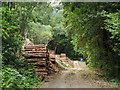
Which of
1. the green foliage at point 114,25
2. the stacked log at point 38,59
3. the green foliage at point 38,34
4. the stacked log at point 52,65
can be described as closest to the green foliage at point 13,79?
the stacked log at point 38,59

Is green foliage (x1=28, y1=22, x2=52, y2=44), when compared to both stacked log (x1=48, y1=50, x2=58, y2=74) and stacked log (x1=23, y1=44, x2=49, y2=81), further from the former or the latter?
stacked log (x1=23, y1=44, x2=49, y2=81)

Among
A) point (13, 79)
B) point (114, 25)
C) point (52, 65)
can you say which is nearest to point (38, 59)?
point (13, 79)

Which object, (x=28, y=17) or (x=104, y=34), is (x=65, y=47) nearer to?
(x=28, y=17)

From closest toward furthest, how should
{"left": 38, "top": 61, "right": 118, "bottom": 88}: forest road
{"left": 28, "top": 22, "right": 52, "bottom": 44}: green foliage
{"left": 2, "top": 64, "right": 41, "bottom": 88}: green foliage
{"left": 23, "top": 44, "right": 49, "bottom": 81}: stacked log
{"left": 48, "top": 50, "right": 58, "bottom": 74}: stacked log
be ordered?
{"left": 2, "top": 64, "right": 41, "bottom": 88}: green foliage
{"left": 38, "top": 61, "right": 118, "bottom": 88}: forest road
{"left": 23, "top": 44, "right": 49, "bottom": 81}: stacked log
{"left": 48, "top": 50, "right": 58, "bottom": 74}: stacked log
{"left": 28, "top": 22, "right": 52, "bottom": 44}: green foliage

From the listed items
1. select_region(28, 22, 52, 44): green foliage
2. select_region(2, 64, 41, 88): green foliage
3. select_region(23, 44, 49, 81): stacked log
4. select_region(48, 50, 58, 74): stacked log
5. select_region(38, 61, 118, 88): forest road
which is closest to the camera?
select_region(2, 64, 41, 88): green foliage

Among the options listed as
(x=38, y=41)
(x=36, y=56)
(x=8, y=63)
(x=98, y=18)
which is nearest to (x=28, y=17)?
(x=36, y=56)

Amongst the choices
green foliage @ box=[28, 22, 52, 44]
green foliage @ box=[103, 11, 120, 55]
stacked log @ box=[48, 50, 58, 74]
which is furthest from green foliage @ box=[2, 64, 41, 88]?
green foliage @ box=[28, 22, 52, 44]

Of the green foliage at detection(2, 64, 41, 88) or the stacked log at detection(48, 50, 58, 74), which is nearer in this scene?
the green foliage at detection(2, 64, 41, 88)

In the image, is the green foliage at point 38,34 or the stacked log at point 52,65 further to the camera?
the green foliage at point 38,34

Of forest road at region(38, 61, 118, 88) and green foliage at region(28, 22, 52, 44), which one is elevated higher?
green foliage at region(28, 22, 52, 44)

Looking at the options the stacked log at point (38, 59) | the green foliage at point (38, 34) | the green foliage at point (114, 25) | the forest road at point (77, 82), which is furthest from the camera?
the green foliage at point (38, 34)

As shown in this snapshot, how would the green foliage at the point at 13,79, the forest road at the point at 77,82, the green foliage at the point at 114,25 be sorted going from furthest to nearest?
the forest road at the point at 77,82 < the green foliage at the point at 114,25 < the green foliage at the point at 13,79

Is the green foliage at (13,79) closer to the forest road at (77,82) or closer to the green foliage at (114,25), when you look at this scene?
the forest road at (77,82)

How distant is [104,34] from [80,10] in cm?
163
